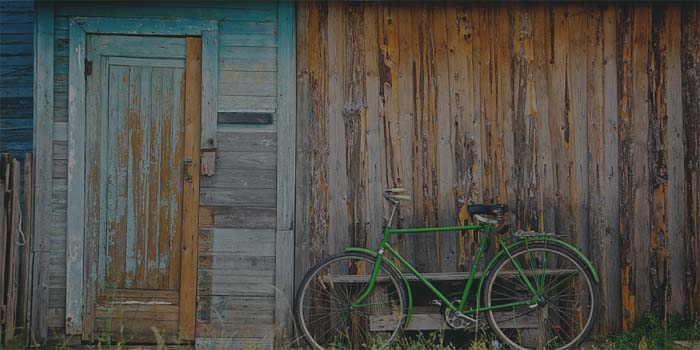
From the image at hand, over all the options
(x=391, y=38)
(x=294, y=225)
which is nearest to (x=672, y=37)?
(x=391, y=38)

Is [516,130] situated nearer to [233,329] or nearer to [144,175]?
[233,329]

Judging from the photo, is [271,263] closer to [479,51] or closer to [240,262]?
[240,262]

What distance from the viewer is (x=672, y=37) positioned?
6.27m

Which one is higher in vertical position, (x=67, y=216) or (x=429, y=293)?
(x=67, y=216)

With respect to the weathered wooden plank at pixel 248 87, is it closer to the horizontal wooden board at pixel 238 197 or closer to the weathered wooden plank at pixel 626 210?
the horizontal wooden board at pixel 238 197

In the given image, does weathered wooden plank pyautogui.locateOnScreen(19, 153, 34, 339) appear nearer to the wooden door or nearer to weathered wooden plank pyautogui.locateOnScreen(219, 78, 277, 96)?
the wooden door

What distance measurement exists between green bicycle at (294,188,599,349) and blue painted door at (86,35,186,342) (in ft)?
3.72

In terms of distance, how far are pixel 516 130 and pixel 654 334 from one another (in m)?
1.85

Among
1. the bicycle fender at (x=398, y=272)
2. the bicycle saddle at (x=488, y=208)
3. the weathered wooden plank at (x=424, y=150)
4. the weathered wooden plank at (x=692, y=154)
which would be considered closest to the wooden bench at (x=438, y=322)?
the bicycle fender at (x=398, y=272)

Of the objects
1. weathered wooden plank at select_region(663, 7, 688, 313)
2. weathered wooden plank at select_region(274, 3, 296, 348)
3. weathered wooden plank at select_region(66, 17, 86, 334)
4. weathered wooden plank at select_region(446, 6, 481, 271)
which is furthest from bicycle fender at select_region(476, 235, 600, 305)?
weathered wooden plank at select_region(66, 17, 86, 334)

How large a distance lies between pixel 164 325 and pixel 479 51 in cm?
318

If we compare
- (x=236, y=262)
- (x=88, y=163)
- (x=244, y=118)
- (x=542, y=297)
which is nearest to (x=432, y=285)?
(x=542, y=297)

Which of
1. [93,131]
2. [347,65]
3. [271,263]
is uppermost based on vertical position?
[347,65]

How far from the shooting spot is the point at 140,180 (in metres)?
5.95
